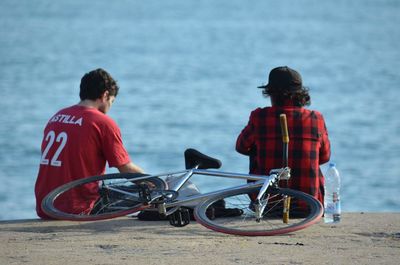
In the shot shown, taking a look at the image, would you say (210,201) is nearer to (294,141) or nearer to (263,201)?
(263,201)

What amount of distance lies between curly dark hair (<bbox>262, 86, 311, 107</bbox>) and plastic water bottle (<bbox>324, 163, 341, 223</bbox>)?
2.39 ft

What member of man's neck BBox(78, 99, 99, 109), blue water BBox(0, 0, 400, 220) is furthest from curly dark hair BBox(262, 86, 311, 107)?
blue water BBox(0, 0, 400, 220)

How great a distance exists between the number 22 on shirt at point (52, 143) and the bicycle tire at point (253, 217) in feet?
3.95

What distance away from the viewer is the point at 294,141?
8055mm

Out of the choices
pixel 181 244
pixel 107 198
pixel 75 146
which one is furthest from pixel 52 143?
pixel 181 244

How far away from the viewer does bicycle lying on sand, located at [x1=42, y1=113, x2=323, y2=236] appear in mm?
7336

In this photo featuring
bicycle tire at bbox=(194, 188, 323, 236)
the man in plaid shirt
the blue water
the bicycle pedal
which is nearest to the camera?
bicycle tire at bbox=(194, 188, 323, 236)

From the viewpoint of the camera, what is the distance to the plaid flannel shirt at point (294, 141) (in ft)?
26.5

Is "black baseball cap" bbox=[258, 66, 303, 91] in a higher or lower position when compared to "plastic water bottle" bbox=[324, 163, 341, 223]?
higher

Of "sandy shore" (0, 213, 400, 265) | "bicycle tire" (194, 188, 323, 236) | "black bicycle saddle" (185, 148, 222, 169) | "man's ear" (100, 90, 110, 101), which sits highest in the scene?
"man's ear" (100, 90, 110, 101)

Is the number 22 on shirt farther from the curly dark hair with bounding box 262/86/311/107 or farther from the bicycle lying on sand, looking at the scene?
the curly dark hair with bounding box 262/86/311/107

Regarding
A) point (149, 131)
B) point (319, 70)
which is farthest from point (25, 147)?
point (319, 70)

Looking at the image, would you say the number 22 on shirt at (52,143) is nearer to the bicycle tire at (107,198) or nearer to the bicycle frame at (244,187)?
the bicycle tire at (107,198)

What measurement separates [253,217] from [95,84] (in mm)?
1551
